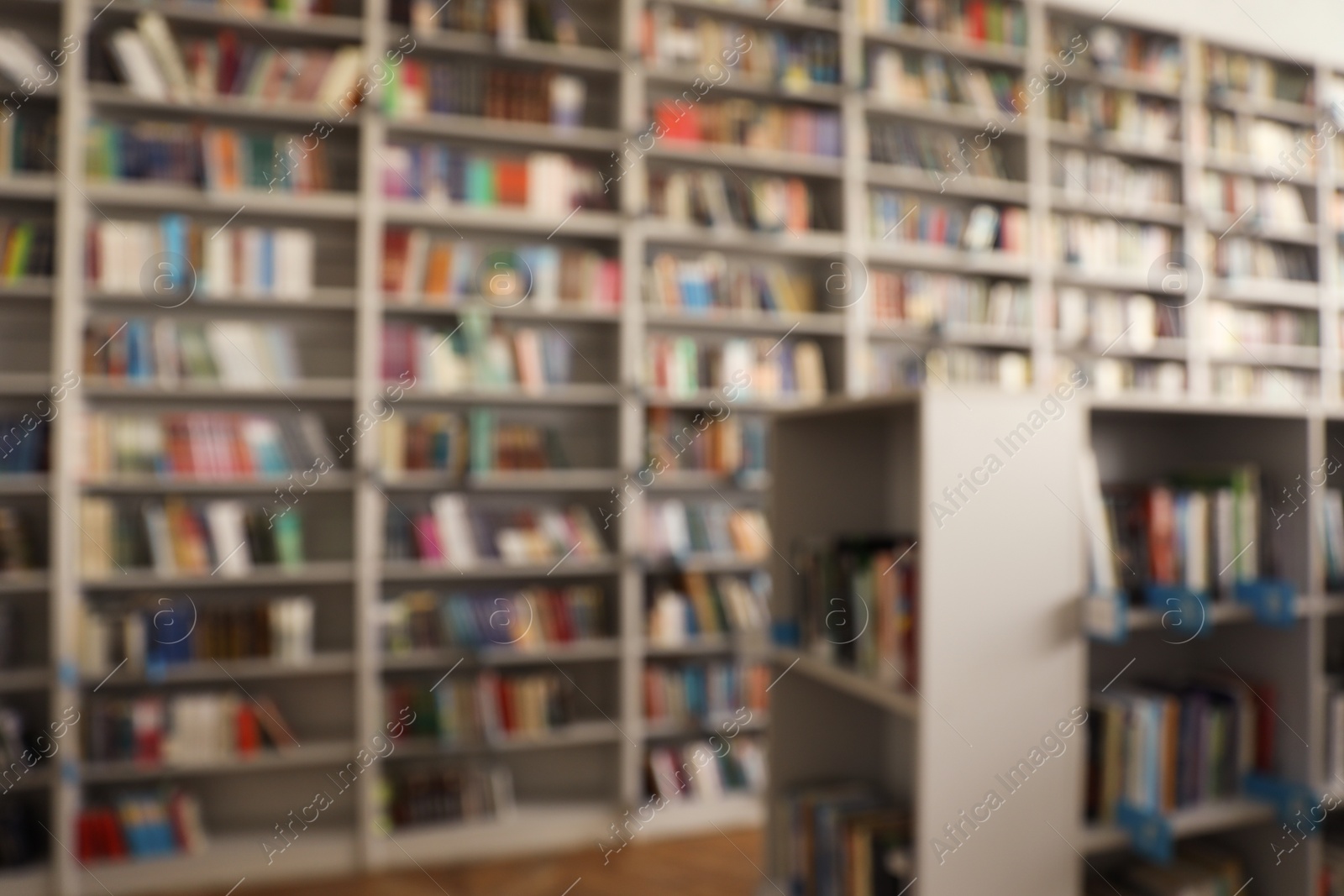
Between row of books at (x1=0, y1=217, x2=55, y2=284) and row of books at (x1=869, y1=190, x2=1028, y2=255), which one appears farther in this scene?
row of books at (x1=869, y1=190, x2=1028, y2=255)

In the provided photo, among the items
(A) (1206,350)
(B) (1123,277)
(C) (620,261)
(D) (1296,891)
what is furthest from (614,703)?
(A) (1206,350)

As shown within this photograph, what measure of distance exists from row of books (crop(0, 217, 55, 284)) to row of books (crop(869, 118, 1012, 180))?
A: 10.2 ft

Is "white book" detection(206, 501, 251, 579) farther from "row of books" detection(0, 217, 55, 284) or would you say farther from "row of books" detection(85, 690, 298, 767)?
"row of books" detection(0, 217, 55, 284)

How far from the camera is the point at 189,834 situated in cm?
306

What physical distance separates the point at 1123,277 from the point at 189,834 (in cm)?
449

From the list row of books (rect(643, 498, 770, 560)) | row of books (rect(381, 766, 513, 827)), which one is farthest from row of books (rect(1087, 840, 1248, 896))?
row of books (rect(381, 766, 513, 827))

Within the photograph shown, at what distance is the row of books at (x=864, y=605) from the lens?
1.67 meters

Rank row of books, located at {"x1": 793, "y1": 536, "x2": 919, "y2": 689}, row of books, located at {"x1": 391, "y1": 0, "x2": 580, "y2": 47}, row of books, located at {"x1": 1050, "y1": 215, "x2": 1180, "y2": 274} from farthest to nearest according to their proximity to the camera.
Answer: row of books, located at {"x1": 1050, "y1": 215, "x2": 1180, "y2": 274} < row of books, located at {"x1": 391, "y1": 0, "x2": 580, "y2": 47} < row of books, located at {"x1": 793, "y1": 536, "x2": 919, "y2": 689}

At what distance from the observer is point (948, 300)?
4.16 metres

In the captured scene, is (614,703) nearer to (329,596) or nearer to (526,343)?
(329,596)

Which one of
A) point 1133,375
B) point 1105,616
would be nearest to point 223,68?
point 1105,616

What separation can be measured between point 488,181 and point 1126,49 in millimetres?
3219

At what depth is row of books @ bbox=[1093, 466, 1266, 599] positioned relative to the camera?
1.84 meters

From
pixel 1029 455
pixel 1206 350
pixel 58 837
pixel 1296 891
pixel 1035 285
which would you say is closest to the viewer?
pixel 1029 455
